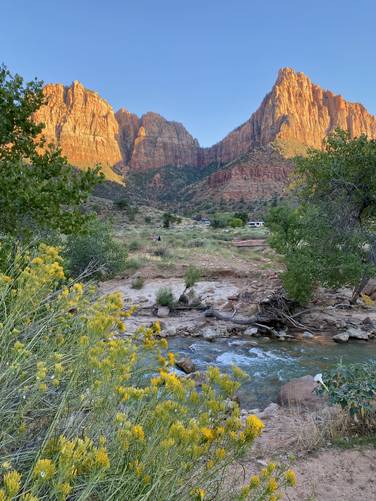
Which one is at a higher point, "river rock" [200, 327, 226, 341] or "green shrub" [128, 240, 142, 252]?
"green shrub" [128, 240, 142, 252]

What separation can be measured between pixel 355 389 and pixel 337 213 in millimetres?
7500

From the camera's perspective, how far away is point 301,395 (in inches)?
252

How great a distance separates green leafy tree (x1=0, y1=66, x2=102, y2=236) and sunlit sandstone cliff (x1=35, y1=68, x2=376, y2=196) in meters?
92.0

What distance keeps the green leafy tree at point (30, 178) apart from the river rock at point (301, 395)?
4.66 meters

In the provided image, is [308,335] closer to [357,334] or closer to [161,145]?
[357,334]

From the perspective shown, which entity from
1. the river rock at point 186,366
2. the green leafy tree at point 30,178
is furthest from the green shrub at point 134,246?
the green leafy tree at point 30,178

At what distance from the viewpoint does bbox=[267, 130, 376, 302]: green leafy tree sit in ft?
34.2

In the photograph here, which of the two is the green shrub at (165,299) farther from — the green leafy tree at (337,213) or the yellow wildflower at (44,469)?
the yellow wildflower at (44,469)

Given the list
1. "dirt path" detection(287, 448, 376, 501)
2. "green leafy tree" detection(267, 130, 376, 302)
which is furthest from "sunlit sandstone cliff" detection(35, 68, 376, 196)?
"dirt path" detection(287, 448, 376, 501)

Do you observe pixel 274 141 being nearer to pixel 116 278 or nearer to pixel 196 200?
pixel 196 200

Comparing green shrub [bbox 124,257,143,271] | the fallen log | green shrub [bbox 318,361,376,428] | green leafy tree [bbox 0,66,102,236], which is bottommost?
the fallen log

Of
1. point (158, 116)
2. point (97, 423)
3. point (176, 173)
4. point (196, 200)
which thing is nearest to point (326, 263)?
point (97, 423)

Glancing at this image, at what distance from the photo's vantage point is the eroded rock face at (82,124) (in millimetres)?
129625

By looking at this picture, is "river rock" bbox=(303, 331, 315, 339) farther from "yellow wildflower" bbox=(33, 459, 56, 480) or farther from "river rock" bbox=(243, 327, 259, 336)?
"yellow wildflower" bbox=(33, 459, 56, 480)
